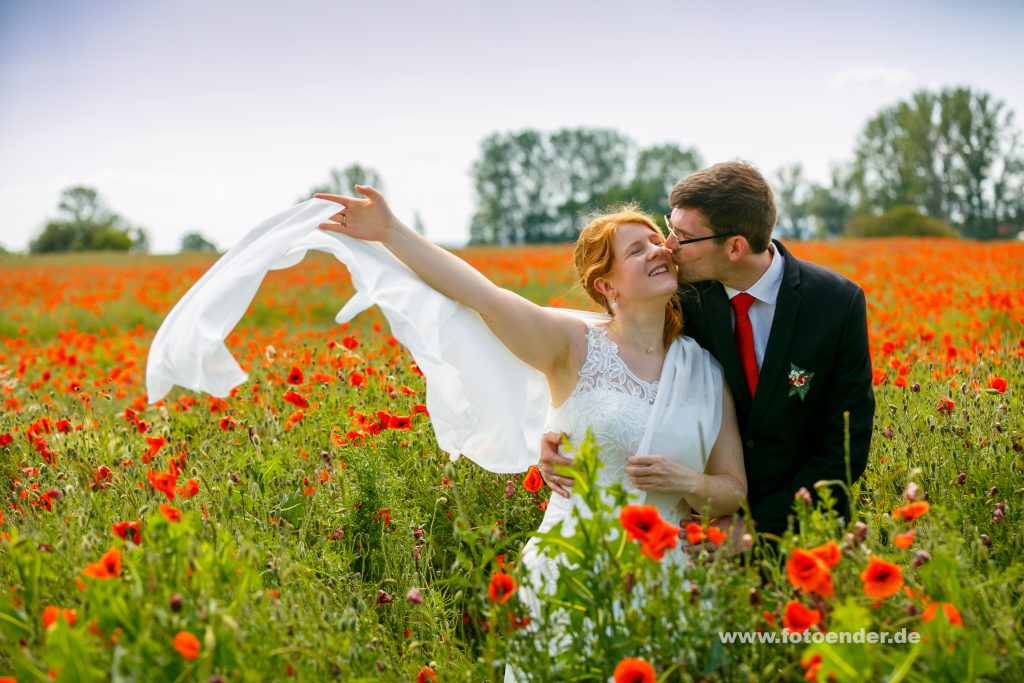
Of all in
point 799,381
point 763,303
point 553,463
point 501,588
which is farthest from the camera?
point 763,303

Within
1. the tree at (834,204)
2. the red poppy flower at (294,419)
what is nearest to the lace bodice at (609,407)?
the red poppy flower at (294,419)

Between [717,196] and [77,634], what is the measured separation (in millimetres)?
2934

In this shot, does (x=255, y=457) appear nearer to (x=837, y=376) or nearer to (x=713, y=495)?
(x=713, y=495)

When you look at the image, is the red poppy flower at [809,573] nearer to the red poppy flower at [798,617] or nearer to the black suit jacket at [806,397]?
the red poppy flower at [798,617]

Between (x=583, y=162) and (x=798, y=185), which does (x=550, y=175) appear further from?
(x=798, y=185)

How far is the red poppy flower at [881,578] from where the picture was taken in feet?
6.52

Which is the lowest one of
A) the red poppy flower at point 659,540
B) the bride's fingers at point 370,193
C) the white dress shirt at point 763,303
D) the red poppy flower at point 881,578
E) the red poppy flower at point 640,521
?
the red poppy flower at point 881,578

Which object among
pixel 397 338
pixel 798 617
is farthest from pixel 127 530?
pixel 798 617

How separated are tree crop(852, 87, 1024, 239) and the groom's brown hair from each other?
63.6 m

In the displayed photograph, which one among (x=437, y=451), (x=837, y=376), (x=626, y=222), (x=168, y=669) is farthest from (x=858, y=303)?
(x=168, y=669)

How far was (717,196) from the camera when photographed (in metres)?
3.65

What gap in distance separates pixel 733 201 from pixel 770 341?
25.4 inches

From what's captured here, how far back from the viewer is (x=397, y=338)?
3.31 metres

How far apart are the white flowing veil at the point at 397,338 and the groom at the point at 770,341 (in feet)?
1.24
